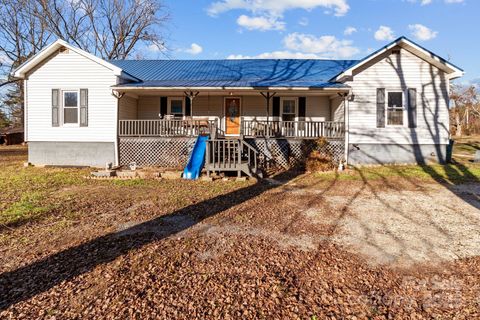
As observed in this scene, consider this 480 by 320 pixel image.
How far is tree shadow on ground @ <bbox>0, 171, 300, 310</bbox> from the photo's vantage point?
11.3 feet

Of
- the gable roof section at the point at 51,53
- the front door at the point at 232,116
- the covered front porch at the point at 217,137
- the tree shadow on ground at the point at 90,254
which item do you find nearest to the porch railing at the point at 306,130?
the covered front porch at the point at 217,137

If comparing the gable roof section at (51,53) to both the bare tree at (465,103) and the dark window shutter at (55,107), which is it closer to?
the dark window shutter at (55,107)

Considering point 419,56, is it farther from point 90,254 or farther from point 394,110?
point 90,254

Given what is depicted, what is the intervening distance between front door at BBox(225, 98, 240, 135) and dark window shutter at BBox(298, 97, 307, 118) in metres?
3.14

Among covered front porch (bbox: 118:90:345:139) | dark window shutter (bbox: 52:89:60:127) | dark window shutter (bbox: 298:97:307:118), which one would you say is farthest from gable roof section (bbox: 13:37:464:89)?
dark window shutter (bbox: 52:89:60:127)

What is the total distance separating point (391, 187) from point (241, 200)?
5.00 meters

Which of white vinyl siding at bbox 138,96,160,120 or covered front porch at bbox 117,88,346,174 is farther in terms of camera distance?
white vinyl siding at bbox 138,96,160,120

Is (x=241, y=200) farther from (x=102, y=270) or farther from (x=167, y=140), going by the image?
(x=167, y=140)

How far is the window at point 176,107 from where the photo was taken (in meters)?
16.0

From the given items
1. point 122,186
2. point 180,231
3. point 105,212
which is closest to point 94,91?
point 122,186

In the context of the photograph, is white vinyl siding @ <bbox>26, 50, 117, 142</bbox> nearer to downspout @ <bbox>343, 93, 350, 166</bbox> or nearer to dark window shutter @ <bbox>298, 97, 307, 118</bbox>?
dark window shutter @ <bbox>298, 97, 307, 118</bbox>

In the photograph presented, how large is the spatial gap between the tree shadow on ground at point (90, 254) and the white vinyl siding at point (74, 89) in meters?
8.43

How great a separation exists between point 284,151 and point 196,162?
3983mm

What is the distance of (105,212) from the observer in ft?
21.7
